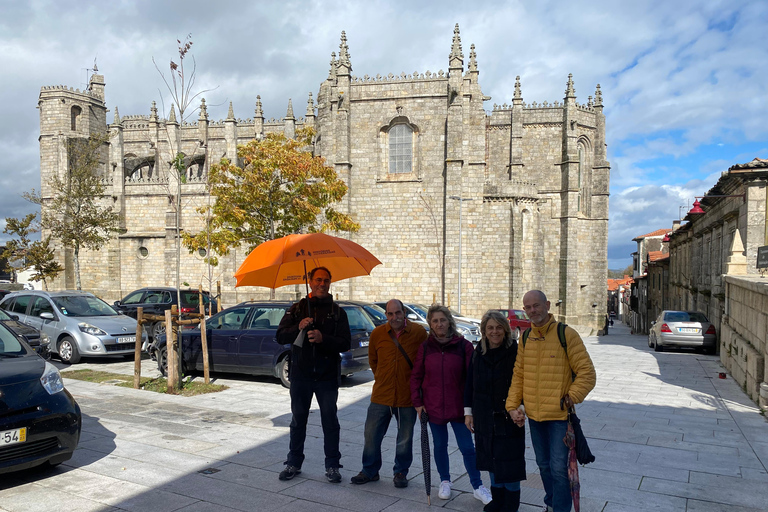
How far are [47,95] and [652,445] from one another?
4305cm

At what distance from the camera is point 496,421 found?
4012mm

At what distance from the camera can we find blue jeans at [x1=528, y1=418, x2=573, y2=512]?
3.83m

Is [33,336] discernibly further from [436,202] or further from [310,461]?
[436,202]

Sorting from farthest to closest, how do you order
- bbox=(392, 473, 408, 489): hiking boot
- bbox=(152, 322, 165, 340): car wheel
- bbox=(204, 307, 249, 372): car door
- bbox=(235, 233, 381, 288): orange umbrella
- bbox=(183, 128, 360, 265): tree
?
bbox=(183, 128, 360, 265): tree → bbox=(152, 322, 165, 340): car wheel → bbox=(204, 307, 249, 372): car door → bbox=(235, 233, 381, 288): orange umbrella → bbox=(392, 473, 408, 489): hiking boot

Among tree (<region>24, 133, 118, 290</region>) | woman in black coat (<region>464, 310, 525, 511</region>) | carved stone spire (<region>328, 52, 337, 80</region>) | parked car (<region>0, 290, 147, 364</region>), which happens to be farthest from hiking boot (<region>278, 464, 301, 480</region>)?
carved stone spire (<region>328, 52, 337, 80</region>)

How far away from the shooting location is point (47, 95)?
122 feet

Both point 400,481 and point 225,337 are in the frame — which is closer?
point 400,481

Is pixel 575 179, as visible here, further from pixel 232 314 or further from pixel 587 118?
pixel 232 314

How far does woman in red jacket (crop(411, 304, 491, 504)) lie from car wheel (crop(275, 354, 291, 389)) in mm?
5370

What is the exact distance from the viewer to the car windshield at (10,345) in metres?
5.64

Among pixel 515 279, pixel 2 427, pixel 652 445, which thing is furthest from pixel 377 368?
pixel 515 279

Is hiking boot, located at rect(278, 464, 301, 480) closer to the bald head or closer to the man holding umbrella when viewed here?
the man holding umbrella

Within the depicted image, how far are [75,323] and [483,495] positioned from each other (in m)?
10.8

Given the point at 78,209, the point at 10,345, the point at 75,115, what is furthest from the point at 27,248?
the point at 10,345
